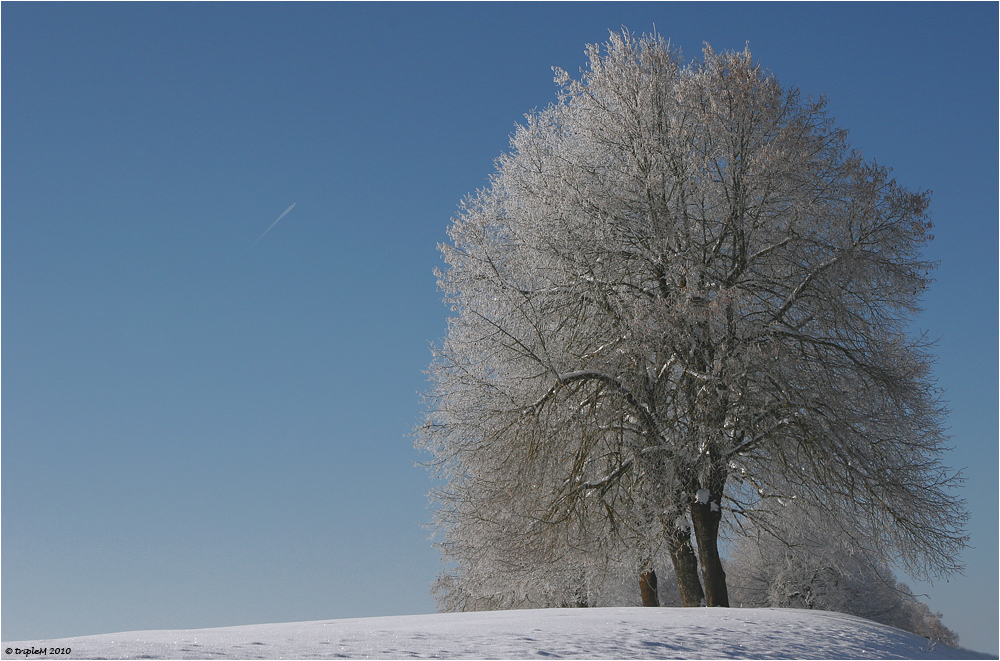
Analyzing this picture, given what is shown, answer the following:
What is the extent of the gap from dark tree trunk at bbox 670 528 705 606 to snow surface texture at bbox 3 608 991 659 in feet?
11.4

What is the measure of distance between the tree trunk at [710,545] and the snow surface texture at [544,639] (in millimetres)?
2923

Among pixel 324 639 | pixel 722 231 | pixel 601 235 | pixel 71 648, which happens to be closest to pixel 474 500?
pixel 601 235

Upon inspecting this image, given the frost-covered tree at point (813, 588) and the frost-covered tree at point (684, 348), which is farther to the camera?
the frost-covered tree at point (813, 588)

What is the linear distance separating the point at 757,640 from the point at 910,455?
7.18 meters

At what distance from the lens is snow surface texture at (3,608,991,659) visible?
6695 mm

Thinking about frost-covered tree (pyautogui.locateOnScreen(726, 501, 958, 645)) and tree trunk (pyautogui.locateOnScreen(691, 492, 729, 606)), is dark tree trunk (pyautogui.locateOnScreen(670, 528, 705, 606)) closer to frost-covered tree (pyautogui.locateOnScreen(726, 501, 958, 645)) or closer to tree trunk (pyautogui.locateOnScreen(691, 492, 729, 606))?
tree trunk (pyautogui.locateOnScreen(691, 492, 729, 606))

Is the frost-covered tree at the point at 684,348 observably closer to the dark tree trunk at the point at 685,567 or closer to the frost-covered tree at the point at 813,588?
the dark tree trunk at the point at 685,567

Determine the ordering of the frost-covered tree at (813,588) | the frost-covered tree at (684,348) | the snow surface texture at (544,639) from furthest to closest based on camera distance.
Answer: the frost-covered tree at (813,588) < the frost-covered tree at (684,348) < the snow surface texture at (544,639)

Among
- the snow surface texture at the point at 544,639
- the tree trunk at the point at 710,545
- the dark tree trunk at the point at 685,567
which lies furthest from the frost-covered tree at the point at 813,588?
the snow surface texture at the point at 544,639

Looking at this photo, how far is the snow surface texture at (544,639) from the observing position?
6695 mm

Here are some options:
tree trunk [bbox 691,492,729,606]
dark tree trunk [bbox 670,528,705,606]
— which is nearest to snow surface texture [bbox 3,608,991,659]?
tree trunk [bbox 691,492,729,606]

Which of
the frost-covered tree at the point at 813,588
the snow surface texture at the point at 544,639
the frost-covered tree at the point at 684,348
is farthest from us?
the frost-covered tree at the point at 813,588

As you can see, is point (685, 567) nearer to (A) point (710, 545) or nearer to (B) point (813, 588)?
(A) point (710, 545)

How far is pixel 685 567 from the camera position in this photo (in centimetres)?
1407
